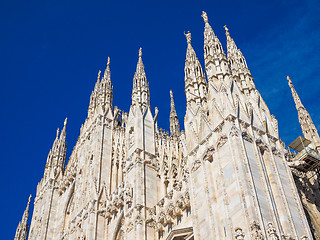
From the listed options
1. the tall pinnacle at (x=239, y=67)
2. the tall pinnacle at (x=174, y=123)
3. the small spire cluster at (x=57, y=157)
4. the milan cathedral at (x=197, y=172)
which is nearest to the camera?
the milan cathedral at (x=197, y=172)

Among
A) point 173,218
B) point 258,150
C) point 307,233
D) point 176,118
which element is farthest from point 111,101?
point 307,233

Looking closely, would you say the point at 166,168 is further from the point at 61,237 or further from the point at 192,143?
the point at 61,237

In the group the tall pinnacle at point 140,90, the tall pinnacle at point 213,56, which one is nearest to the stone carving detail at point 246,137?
the tall pinnacle at point 213,56

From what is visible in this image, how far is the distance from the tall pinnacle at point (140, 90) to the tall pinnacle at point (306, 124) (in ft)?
33.2

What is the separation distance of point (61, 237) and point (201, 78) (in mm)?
16494

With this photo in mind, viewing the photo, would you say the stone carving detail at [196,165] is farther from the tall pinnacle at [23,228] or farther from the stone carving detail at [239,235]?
the tall pinnacle at [23,228]

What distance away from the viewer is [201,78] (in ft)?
82.0

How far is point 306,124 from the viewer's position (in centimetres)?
3097

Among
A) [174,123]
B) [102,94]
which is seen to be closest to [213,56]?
[102,94]

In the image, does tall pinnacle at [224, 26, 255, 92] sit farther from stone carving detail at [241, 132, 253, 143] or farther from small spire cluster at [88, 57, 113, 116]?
small spire cluster at [88, 57, 113, 116]

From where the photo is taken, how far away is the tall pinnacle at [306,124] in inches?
1161

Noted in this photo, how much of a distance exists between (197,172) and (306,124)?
13601 mm

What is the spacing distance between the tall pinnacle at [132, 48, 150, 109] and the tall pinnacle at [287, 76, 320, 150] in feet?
33.2

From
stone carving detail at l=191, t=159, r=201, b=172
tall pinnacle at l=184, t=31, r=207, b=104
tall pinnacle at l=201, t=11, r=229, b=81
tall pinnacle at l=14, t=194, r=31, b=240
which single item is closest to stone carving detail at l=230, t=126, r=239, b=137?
stone carving detail at l=191, t=159, r=201, b=172
